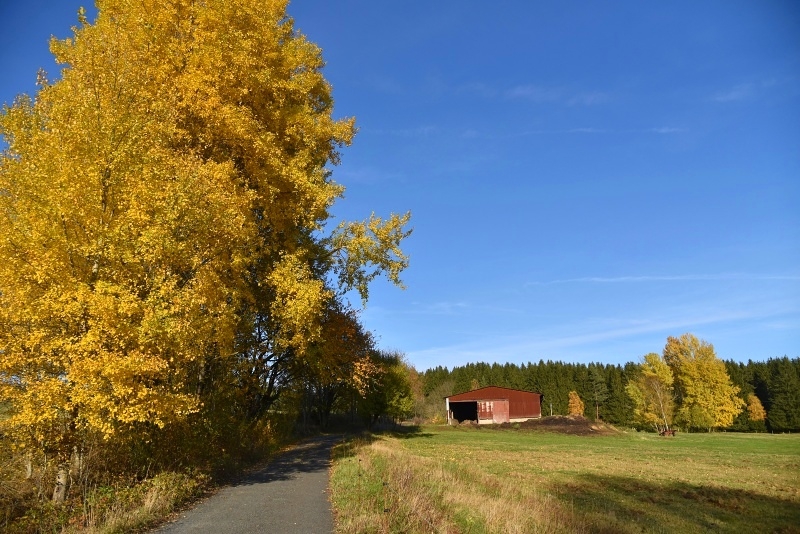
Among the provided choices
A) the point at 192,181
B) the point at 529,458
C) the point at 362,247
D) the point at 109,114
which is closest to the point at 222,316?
the point at 192,181

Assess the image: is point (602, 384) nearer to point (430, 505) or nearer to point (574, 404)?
point (574, 404)

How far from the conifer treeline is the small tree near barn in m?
1.63

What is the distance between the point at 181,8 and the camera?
15953 mm

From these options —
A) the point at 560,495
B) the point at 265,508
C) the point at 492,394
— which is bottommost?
the point at 560,495

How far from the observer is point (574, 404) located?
101 m

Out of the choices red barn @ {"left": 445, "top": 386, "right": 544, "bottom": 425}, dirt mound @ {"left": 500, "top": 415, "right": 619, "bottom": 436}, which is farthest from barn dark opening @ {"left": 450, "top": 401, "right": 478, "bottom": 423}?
dirt mound @ {"left": 500, "top": 415, "right": 619, "bottom": 436}

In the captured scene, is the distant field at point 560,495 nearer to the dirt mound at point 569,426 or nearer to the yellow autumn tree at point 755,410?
the dirt mound at point 569,426

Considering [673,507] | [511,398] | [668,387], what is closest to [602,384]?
[668,387]

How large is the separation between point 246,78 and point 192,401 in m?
10.0

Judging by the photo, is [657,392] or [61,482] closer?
[61,482]

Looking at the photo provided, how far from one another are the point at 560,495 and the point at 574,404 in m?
92.3

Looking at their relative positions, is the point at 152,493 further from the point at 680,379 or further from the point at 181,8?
the point at 680,379

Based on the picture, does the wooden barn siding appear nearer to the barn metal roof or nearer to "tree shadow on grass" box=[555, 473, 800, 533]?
the barn metal roof

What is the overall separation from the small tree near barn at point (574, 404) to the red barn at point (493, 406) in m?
29.0
